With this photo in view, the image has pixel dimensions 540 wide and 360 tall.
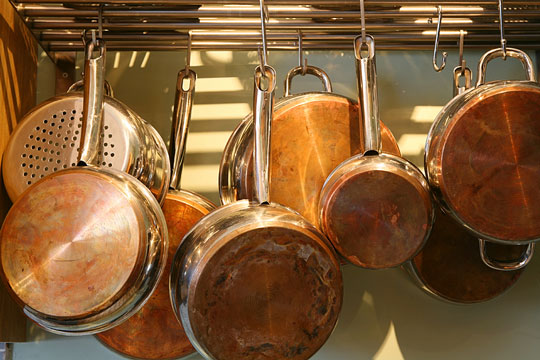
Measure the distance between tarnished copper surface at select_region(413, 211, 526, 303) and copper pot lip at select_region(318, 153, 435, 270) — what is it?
0.46 ft

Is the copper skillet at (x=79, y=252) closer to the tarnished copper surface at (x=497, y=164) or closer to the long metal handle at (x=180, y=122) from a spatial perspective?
the long metal handle at (x=180, y=122)

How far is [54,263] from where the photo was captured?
2.31 ft

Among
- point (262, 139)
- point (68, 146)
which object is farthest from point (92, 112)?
point (262, 139)

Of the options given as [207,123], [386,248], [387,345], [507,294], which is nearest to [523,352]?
[507,294]

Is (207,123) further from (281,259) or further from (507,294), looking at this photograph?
(507,294)

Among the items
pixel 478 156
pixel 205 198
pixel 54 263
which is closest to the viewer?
pixel 54 263

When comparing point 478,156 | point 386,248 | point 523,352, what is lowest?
point 523,352

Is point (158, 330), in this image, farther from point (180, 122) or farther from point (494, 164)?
point (494, 164)

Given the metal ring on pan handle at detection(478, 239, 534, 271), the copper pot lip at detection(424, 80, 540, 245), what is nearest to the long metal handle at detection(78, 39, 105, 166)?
the copper pot lip at detection(424, 80, 540, 245)

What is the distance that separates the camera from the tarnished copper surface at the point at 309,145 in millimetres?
→ 845

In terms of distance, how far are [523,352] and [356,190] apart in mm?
418

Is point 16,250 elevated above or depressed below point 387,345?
above

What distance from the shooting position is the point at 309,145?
2.83 ft

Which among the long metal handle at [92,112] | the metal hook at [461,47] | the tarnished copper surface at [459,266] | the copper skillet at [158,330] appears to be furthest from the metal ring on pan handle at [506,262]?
the long metal handle at [92,112]
